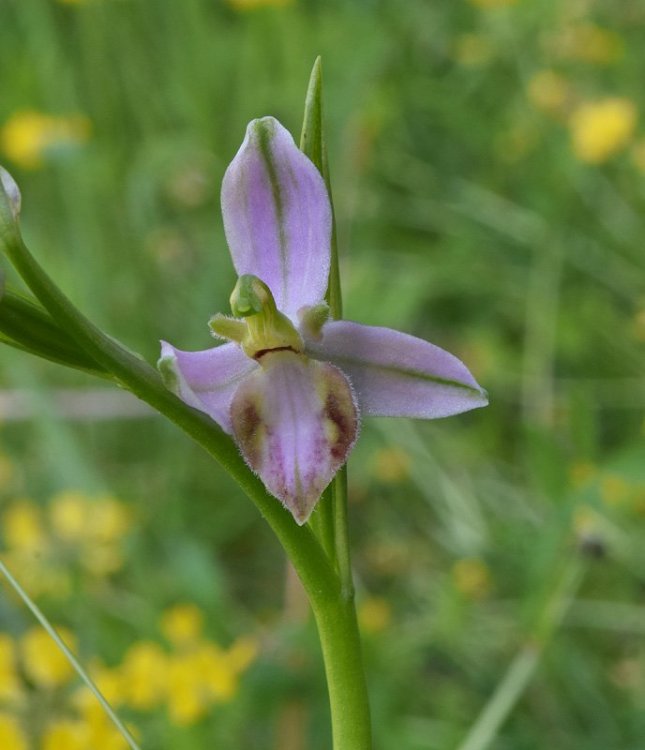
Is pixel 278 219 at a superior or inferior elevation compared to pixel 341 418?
superior

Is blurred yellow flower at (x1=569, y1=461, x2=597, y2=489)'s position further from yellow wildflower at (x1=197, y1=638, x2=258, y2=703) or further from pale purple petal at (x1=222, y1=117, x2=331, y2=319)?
pale purple petal at (x1=222, y1=117, x2=331, y2=319)

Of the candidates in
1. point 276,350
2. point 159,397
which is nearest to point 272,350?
point 276,350

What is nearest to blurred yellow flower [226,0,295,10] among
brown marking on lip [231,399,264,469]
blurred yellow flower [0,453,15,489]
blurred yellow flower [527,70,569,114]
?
blurred yellow flower [527,70,569,114]

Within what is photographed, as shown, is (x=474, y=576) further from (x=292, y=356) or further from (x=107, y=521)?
(x=292, y=356)

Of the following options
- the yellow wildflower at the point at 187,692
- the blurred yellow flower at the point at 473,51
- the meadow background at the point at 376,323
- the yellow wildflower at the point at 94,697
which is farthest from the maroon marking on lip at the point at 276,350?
the blurred yellow flower at the point at 473,51

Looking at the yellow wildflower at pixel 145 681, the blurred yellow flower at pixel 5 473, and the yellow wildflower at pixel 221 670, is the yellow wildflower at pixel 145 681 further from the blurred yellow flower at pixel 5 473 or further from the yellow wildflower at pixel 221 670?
the blurred yellow flower at pixel 5 473

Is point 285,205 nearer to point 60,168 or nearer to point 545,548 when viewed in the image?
point 545,548
